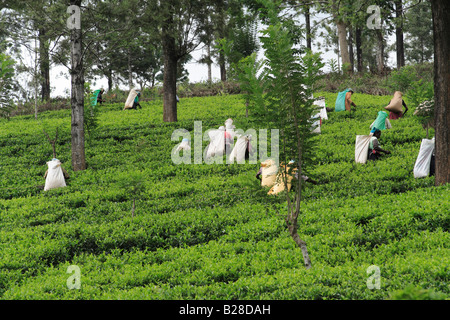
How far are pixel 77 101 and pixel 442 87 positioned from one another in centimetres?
953

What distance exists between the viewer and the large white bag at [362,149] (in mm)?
10680

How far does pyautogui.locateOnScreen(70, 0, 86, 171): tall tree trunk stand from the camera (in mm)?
12422

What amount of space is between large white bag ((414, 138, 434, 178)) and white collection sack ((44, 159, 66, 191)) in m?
8.56

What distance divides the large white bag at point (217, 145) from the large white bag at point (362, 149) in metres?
3.77

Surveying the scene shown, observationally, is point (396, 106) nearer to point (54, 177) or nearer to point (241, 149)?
point (241, 149)

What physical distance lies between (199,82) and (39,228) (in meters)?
20.8

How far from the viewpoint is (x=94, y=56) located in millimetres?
13086

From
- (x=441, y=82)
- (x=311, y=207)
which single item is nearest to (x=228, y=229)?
(x=311, y=207)

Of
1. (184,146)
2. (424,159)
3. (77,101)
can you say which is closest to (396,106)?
(424,159)

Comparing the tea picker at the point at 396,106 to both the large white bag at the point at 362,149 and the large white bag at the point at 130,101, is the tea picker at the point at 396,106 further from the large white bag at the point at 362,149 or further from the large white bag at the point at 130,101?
the large white bag at the point at 130,101

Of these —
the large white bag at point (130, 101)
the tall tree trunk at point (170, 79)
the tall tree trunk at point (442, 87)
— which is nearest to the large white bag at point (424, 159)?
the tall tree trunk at point (442, 87)

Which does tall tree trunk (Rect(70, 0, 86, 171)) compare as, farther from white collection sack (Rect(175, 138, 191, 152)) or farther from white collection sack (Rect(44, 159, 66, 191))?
white collection sack (Rect(175, 138, 191, 152))

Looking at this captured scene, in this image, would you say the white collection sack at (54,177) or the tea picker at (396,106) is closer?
the white collection sack at (54,177)

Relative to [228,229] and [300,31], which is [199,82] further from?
[228,229]
